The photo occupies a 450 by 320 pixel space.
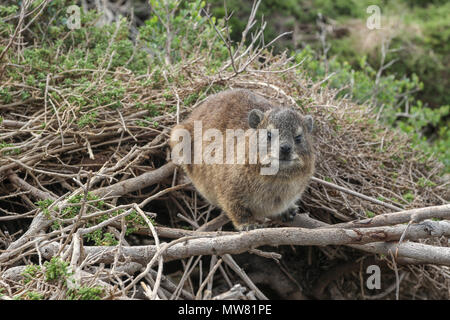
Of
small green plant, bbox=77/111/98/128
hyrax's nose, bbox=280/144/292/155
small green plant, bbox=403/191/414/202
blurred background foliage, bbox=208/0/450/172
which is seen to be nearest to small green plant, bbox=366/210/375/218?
small green plant, bbox=403/191/414/202

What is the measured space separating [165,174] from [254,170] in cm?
95

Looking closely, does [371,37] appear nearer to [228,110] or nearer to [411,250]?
[228,110]

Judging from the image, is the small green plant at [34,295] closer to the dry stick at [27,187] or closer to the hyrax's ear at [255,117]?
the dry stick at [27,187]

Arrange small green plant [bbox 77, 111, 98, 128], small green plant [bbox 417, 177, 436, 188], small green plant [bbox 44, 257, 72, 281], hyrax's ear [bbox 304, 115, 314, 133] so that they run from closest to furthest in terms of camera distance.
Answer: small green plant [bbox 44, 257, 72, 281] < hyrax's ear [bbox 304, 115, 314, 133] < small green plant [bbox 77, 111, 98, 128] < small green plant [bbox 417, 177, 436, 188]

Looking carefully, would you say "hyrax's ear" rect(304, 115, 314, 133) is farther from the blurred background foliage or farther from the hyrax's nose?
the blurred background foliage

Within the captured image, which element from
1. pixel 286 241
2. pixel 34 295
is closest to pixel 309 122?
pixel 286 241

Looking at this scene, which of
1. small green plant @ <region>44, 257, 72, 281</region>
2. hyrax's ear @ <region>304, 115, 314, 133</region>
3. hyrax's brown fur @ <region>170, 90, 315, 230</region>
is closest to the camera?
small green plant @ <region>44, 257, 72, 281</region>

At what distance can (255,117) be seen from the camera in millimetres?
4008

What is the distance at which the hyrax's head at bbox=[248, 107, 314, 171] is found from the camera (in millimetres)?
→ 3814

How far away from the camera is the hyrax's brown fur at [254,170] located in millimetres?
3885

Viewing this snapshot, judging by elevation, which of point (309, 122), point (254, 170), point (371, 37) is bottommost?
point (254, 170)

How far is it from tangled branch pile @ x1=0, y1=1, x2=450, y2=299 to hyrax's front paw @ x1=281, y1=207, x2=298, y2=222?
0.05 metres

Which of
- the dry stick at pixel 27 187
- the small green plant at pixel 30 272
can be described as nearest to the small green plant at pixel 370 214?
the dry stick at pixel 27 187

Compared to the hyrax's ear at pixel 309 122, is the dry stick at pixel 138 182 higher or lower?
lower
